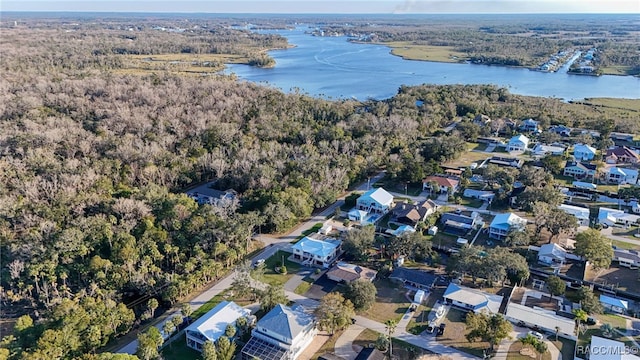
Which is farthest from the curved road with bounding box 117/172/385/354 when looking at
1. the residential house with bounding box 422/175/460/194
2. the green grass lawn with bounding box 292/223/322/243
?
the residential house with bounding box 422/175/460/194

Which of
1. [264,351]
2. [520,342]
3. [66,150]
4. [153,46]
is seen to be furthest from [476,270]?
[153,46]

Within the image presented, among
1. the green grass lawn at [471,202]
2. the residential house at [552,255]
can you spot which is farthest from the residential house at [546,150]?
the residential house at [552,255]

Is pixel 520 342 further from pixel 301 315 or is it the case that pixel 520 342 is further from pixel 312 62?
pixel 312 62

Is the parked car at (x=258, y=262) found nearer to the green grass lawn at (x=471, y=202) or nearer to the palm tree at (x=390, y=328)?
the palm tree at (x=390, y=328)

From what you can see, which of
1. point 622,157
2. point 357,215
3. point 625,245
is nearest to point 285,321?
point 357,215

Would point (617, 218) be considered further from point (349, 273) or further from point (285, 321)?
point (285, 321)
